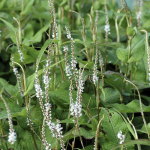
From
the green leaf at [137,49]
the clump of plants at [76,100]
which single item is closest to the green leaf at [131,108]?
the clump of plants at [76,100]

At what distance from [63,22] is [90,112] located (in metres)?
0.79

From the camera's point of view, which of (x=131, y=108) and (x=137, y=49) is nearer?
(x=131, y=108)

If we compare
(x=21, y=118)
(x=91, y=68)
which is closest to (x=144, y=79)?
(x=91, y=68)

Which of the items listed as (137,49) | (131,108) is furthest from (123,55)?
(131,108)

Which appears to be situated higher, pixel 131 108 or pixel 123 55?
pixel 123 55

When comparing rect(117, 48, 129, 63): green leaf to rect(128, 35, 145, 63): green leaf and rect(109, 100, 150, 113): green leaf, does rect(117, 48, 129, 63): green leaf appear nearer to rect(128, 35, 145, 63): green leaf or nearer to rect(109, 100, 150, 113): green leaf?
rect(128, 35, 145, 63): green leaf

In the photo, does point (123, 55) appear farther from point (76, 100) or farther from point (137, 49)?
point (76, 100)

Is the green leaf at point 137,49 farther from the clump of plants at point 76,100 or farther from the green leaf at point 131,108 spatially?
the green leaf at point 131,108

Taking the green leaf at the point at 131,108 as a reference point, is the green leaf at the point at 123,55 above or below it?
above

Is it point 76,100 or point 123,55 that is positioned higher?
point 123,55

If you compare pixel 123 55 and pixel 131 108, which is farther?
pixel 123 55

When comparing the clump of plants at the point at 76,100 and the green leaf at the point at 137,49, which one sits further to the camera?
the green leaf at the point at 137,49

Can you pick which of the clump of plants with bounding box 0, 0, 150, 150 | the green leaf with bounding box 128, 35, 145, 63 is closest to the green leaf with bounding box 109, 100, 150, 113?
the clump of plants with bounding box 0, 0, 150, 150

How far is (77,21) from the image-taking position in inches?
59.4
